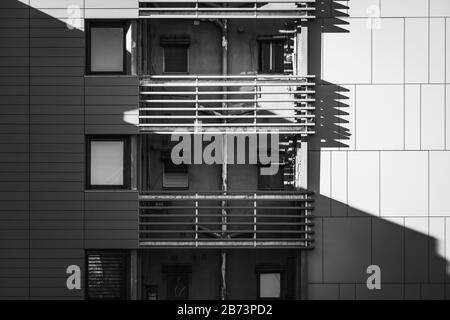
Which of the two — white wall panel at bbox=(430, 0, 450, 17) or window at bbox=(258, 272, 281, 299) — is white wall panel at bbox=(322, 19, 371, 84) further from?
window at bbox=(258, 272, 281, 299)

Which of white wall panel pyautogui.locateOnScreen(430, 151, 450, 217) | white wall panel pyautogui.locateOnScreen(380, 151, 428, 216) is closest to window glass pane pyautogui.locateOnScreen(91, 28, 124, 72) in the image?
white wall panel pyautogui.locateOnScreen(380, 151, 428, 216)

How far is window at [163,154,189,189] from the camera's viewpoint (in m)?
13.7

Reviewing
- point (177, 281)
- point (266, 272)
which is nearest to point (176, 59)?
Result: point (177, 281)

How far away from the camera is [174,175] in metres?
13.7

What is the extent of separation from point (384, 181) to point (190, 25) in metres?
5.93

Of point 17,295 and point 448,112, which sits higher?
point 448,112

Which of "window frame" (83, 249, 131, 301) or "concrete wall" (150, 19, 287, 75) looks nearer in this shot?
"window frame" (83, 249, 131, 301)

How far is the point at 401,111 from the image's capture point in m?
13.0

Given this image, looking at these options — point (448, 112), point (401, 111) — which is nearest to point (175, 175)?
point (401, 111)

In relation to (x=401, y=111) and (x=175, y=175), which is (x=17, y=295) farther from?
(x=401, y=111)

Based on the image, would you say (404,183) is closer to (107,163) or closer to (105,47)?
(107,163)

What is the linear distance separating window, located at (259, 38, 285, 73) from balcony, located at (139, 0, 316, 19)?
2.79 feet
